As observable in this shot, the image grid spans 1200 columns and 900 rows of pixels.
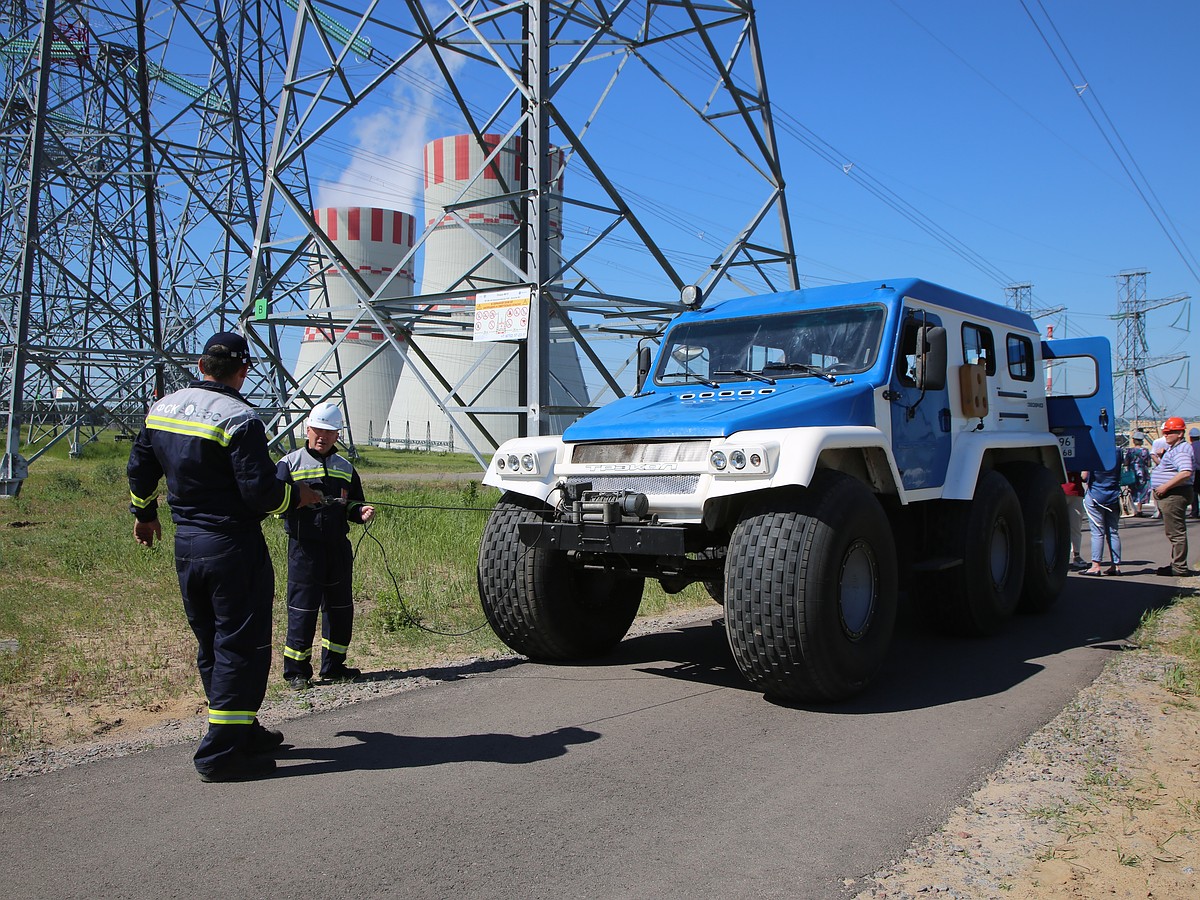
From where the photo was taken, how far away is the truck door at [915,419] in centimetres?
666

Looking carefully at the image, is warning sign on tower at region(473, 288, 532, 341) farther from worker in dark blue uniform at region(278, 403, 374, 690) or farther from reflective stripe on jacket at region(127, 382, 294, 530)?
reflective stripe on jacket at region(127, 382, 294, 530)

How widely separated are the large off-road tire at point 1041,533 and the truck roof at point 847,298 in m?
1.58

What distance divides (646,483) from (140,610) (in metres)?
4.80

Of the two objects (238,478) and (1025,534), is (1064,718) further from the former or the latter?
(238,478)

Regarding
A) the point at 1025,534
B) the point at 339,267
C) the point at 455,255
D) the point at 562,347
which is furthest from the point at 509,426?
the point at 1025,534

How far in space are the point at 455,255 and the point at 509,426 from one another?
7410mm

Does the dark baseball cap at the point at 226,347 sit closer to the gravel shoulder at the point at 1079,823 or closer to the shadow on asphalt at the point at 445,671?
the shadow on asphalt at the point at 445,671

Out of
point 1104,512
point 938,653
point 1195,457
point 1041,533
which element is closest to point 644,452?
point 938,653

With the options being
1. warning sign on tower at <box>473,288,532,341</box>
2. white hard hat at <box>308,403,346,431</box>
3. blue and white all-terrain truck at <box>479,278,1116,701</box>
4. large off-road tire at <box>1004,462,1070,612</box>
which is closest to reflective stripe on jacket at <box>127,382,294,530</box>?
white hard hat at <box>308,403,346,431</box>

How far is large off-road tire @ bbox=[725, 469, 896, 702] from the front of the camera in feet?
17.2

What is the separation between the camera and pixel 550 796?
4.20 m

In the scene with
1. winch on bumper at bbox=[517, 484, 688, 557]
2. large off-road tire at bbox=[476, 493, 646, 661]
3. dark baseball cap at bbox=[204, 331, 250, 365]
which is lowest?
large off-road tire at bbox=[476, 493, 646, 661]

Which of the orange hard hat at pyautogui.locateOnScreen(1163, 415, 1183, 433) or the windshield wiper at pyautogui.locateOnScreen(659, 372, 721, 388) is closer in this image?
the windshield wiper at pyautogui.locateOnScreen(659, 372, 721, 388)

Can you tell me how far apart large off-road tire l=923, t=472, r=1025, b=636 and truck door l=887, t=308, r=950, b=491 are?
36cm
